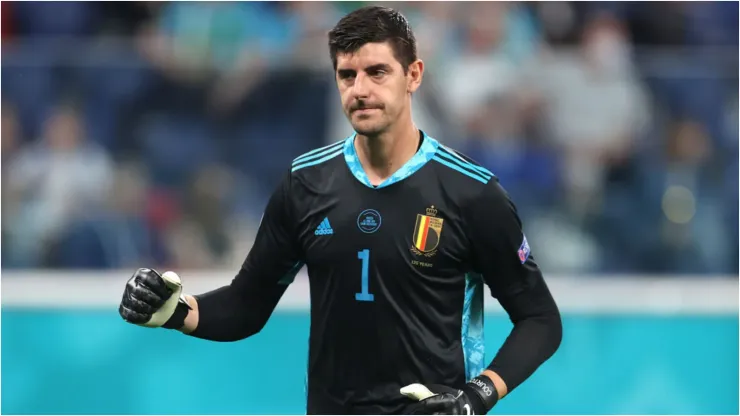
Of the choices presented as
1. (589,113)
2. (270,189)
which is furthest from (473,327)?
(589,113)

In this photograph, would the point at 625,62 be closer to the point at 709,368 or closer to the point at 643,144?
the point at 643,144

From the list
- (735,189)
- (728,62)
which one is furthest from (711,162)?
(728,62)

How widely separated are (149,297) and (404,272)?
85cm

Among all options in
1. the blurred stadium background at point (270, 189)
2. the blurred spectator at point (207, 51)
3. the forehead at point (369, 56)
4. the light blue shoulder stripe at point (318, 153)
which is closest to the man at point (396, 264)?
the forehead at point (369, 56)

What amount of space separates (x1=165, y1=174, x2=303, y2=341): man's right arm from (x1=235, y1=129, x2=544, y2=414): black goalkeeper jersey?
0.36 feet

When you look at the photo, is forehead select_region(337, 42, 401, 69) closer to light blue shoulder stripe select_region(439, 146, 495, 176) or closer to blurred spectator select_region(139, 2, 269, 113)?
light blue shoulder stripe select_region(439, 146, 495, 176)

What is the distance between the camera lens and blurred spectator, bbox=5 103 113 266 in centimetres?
718

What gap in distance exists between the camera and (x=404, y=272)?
3.86 metres

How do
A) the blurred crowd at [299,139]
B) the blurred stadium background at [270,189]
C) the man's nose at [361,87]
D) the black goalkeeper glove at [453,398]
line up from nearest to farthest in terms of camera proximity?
the black goalkeeper glove at [453,398] → the man's nose at [361,87] → the blurred stadium background at [270,189] → the blurred crowd at [299,139]

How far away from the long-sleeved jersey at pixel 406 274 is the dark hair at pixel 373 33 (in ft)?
1.15

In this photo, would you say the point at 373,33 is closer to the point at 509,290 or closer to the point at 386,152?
the point at 386,152

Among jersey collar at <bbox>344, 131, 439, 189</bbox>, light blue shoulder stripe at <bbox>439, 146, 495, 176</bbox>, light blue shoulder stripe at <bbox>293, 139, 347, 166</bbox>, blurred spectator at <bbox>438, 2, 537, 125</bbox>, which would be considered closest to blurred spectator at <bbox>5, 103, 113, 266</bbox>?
blurred spectator at <bbox>438, 2, 537, 125</bbox>

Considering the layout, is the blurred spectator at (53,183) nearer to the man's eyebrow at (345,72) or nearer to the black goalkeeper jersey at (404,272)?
the black goalkeeper jersey at (404,272)

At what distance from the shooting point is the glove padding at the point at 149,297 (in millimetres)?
3895
